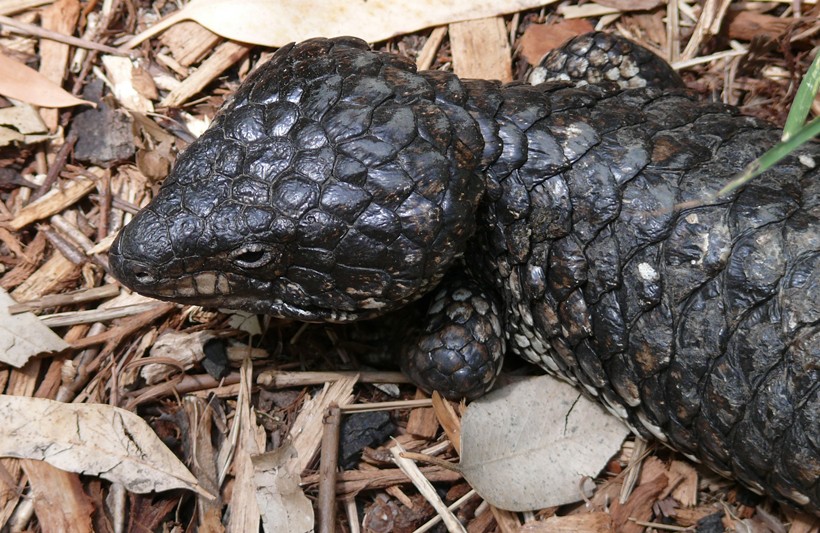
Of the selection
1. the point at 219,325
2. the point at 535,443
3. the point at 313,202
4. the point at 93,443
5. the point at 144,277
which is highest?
the point at 313,202

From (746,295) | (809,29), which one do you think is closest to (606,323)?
(746,295)

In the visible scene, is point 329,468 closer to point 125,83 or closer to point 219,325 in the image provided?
point 219,325

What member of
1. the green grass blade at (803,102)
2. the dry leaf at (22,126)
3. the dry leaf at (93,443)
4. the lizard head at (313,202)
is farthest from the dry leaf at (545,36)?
the dry leaf at (93,443)

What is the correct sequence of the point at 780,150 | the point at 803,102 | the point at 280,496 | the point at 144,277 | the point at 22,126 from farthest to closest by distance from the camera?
the point at 22,126 → the point at 280,496 → the point at 144,277 → the point at 803,102 → the point at 780,150

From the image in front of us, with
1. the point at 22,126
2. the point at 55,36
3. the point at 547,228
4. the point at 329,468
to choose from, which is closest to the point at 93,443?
the point at 329,468

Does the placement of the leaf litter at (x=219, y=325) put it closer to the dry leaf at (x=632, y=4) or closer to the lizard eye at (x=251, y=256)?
the dry leaf at (x=632, y=4)

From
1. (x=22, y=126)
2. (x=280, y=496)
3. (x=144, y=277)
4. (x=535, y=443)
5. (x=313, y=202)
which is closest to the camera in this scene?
(x=313, y=202)
